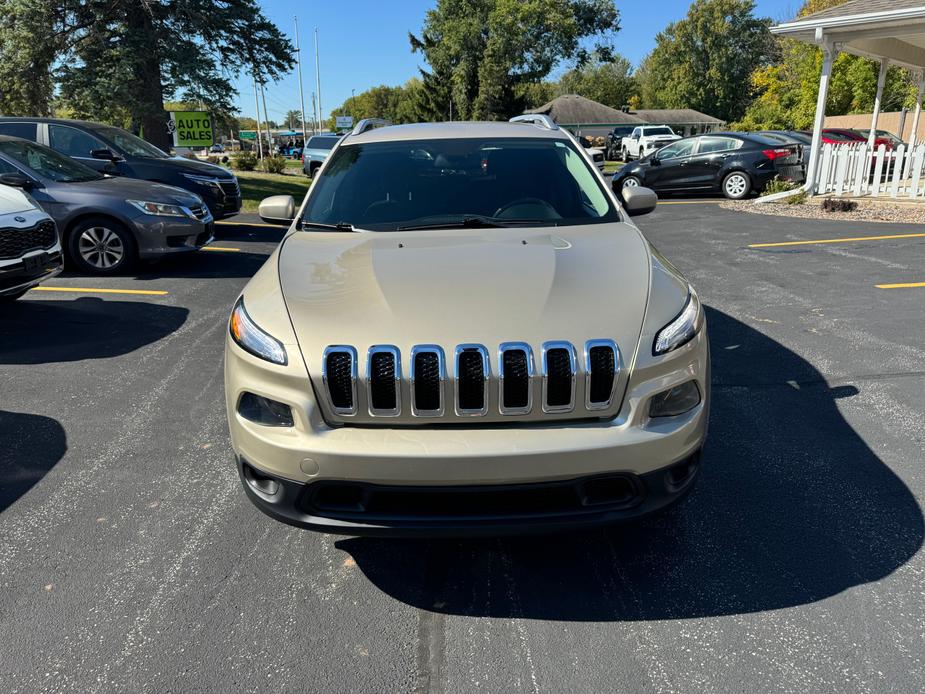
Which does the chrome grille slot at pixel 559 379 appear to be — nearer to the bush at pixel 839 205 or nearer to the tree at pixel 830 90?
the bush at pixel 839 205

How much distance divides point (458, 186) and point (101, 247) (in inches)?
229

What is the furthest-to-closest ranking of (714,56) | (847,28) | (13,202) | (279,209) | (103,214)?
(714,56) → (847,28) → (103,214) → (13,202) → (279,209)

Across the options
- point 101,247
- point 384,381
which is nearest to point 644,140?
point 101,247

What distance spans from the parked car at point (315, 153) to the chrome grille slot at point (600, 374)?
66.3ft

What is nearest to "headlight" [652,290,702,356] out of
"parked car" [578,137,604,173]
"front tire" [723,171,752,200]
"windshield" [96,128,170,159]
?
"parked car" [578,137,604,173]

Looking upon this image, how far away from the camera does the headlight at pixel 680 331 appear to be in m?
2.48

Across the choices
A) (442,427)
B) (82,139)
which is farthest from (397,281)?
(82,139)

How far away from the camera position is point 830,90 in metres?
46.4

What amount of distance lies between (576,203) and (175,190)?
21.1 feet

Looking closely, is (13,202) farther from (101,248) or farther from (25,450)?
(25,450)

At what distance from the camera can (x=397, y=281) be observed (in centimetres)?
272

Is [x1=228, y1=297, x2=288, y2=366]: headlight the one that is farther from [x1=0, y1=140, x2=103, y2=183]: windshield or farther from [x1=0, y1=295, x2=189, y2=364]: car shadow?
[x1=0, y1=140, x2=103, y2=183]: windshield

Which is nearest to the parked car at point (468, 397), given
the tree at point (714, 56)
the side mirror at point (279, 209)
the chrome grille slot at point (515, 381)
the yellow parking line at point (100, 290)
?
the chrome grille slot at point (515, 381)

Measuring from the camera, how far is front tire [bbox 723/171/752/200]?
16.3 metres
